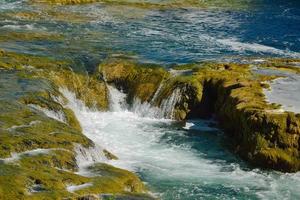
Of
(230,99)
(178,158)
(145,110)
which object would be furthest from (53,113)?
(230,99)

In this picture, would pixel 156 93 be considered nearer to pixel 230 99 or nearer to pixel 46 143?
pixel 230 99

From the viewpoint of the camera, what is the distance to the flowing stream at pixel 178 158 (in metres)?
19.6

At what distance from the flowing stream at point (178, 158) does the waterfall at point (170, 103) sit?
426 mm

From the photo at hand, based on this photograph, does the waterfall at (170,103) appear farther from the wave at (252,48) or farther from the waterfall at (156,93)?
the wave at (252,48)

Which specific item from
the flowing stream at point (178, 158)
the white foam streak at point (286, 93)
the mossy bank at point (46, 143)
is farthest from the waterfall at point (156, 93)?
the white foam streak at point (286, 93)

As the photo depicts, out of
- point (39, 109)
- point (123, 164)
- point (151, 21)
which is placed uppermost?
point (151, 21)

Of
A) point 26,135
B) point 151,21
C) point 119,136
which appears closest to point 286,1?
point 151,21

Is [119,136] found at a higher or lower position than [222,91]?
lower

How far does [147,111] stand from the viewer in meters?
28.9

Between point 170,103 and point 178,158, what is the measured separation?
6180mm

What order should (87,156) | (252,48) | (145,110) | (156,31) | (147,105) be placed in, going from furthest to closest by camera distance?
1. (156,31)
2. (252,48)
3. (147,105)
4. (145,110)
5. (87,156)

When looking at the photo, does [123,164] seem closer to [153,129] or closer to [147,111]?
[153,129]

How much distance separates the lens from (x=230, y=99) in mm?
25672

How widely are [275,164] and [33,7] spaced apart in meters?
36.1
